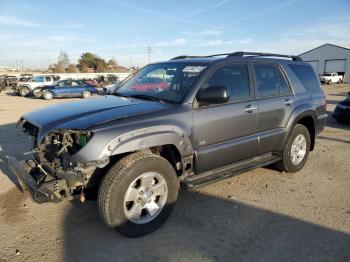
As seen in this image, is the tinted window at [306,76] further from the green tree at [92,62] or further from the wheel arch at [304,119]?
the green tree at [92,62]

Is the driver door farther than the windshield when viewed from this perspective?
No

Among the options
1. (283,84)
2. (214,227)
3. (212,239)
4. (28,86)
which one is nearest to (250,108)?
(283,84)

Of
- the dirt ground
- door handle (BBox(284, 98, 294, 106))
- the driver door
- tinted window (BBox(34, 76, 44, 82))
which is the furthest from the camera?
tinted window (BBox(34, 76, 44, 82))

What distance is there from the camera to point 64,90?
80.0 ft

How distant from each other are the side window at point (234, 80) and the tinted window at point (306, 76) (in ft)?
4.63

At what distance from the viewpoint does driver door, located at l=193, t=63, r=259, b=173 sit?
13.5ft

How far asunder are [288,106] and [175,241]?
2.99m

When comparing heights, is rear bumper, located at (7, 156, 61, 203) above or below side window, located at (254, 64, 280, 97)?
below

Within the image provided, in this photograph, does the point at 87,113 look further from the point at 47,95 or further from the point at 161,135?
the point at 47,95

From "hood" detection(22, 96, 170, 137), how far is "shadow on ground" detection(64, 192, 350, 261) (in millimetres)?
1242

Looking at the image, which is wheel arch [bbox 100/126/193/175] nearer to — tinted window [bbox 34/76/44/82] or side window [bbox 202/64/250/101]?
side window [bbox 202/64/250/101]

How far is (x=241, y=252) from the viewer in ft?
11.0

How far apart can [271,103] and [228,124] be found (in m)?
1.06

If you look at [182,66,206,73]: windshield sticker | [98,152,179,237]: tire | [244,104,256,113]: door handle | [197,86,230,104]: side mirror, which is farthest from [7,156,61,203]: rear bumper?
[244,104,256,113]: door handle
